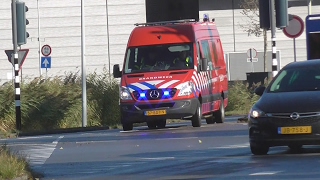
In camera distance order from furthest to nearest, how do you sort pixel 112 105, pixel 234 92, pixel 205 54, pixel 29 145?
pixel 234 92 → pixel 112 105 → pixel 205 54 → pixel 29 145

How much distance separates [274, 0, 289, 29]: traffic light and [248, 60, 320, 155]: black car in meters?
8.67

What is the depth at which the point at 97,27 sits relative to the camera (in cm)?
6512

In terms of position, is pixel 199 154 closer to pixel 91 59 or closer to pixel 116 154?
pixel 116 154

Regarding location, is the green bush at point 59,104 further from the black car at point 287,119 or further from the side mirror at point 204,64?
the black car at point 287,119

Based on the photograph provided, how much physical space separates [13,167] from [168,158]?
3.49 m

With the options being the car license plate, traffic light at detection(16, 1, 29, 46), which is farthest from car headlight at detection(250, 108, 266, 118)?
traffic light at detection(16, 1, 29, 46)

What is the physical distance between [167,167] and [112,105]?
19.5m

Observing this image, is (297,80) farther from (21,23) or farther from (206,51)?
(21,23)

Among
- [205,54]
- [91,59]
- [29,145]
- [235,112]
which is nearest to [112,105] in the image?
[235,112]

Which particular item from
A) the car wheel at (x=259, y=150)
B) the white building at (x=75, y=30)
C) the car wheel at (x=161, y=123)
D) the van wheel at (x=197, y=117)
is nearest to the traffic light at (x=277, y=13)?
the van wheel at (x=197, y=117)

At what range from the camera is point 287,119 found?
49.7 ft

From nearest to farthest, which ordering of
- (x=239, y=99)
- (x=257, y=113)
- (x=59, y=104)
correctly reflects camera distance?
(x=257, y=113) → (x=59, y=104) → (x=239, y=99)

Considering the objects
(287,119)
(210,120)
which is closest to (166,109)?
(210,120)

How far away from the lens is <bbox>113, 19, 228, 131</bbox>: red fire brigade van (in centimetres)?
2455
